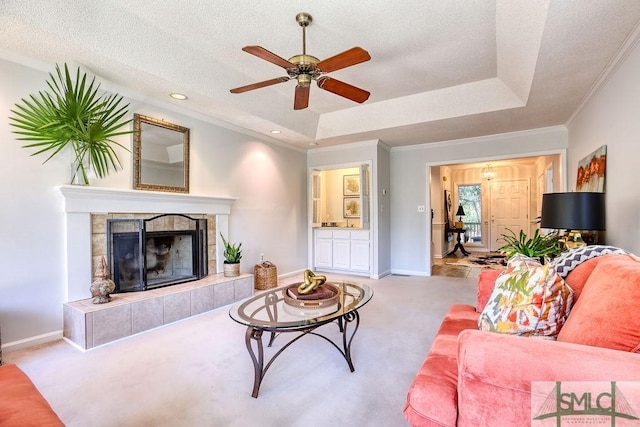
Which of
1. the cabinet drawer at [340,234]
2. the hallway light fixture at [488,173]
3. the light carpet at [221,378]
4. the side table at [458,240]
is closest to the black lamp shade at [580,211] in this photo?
the light carpet at [221,378]

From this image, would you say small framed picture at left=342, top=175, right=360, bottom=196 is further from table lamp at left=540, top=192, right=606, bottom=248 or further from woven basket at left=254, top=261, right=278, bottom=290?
table lamp at left=540, top=192, right=606, bottom=248

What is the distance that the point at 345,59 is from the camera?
88.0 inches

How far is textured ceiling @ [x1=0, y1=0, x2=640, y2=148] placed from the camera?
221cm

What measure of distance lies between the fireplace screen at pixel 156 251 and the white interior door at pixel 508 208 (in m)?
7.82

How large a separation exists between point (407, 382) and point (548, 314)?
1.02 meters

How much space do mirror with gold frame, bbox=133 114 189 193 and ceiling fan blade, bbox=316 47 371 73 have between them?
6.92 ft

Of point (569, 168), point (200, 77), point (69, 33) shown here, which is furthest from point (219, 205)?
point (569, 168)

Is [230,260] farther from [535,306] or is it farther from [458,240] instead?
[458,240]

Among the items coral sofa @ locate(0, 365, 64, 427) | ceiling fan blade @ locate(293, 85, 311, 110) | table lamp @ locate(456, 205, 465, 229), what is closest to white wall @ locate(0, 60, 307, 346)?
coral sofa @ locate(0, 365, 64, 427)

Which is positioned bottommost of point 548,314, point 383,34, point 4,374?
point 4,374

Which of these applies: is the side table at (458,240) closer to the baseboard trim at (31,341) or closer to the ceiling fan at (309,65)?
the ceiling fan at (309,65)

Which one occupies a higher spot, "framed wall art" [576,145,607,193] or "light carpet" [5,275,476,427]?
"framed wall art" [576,145,607,193]

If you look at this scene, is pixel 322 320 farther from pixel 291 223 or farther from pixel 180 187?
pixel 291 223

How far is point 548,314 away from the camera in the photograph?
4.59ft
